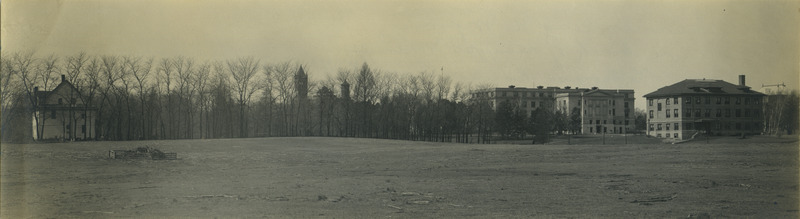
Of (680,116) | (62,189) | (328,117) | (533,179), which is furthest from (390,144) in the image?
(62,189)

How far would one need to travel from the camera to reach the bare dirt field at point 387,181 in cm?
1033

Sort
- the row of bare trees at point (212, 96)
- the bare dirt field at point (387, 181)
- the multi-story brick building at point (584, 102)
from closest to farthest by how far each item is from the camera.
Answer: the bare dirt field at point (387, 181) → the row of bare trees at point (212, 96) → the multi-story brick building at point (584, 102)

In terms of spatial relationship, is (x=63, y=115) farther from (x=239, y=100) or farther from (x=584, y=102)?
(x=584, y=102)

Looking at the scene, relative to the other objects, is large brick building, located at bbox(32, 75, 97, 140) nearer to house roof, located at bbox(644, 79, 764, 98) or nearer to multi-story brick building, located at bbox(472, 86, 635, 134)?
multi-story brick building, located at bbox(472, 86, 635, 134)

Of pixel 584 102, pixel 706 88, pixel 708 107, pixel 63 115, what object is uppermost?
pixel 706 88

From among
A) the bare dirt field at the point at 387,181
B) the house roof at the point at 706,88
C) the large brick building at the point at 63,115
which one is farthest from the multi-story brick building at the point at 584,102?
the large brick building at the point at 63,115

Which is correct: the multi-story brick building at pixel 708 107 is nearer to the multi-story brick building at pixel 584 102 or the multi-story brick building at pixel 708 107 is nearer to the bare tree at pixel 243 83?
the multi-story brick building at pixel 584 102

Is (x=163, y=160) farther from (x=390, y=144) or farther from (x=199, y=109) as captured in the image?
(x=390, y=144)

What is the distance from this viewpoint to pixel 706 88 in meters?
16.4

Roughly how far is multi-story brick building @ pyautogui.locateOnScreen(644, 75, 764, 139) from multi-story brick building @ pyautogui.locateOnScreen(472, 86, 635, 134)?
1.34 m

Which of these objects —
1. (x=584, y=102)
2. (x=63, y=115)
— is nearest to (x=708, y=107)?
(x=584, y=102)

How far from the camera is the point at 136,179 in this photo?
44.4ft

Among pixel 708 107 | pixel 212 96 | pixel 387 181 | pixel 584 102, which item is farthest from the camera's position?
pixel 584 102

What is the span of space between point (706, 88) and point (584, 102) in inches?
204
